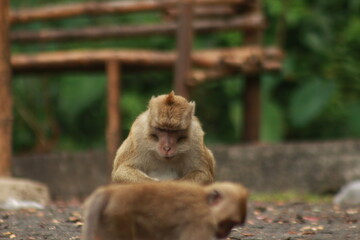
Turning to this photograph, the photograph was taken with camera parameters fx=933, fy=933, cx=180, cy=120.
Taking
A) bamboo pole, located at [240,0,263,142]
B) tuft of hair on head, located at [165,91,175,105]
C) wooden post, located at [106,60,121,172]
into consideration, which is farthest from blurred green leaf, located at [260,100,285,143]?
tuft of hair on head, located at [165,91,175,105]

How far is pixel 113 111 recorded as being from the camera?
12.9 metres

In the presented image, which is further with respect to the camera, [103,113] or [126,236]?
[103,113]

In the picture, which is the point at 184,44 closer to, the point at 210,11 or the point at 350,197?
the point at 210,11

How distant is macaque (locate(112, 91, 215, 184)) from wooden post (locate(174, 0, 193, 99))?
541cm

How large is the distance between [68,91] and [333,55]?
4.86 metres

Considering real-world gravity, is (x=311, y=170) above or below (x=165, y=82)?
below

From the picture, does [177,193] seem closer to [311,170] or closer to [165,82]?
[311,170]

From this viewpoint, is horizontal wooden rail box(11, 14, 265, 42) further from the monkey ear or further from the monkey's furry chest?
the monkey ear

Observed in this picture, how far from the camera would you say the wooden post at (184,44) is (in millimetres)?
12863

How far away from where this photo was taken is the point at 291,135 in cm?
1702

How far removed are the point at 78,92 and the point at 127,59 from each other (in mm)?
3167

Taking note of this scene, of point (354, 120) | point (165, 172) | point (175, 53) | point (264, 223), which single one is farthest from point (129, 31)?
point (165, 172)

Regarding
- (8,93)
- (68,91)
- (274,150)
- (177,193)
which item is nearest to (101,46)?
(68,91)

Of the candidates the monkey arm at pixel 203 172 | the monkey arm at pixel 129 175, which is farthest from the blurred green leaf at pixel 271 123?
the monkey arm at pixel 129 175
